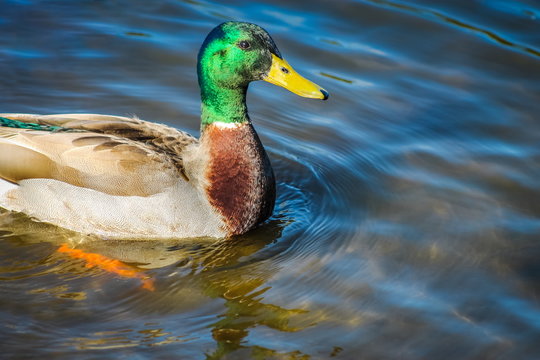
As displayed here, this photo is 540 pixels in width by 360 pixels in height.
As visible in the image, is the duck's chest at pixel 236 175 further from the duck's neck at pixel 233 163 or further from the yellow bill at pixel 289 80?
the yellow bill at pixel 289 80

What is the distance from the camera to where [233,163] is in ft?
20.7

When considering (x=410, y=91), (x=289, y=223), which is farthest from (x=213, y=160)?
(x=410, y=91)

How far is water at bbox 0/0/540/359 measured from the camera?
5324 mm

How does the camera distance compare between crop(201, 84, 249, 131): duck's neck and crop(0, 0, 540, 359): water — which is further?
crop(201, 84, 249, 131): duck's neck

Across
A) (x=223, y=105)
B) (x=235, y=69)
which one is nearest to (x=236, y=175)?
(x=223, y=105)

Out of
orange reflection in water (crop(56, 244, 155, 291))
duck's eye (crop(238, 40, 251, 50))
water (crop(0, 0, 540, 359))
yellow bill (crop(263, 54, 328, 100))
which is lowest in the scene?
orange reflection in water (crop(56, 244, 155, 291))

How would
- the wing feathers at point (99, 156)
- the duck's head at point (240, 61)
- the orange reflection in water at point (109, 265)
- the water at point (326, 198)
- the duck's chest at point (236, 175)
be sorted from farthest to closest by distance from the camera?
the duck's chest at point (236, 175) < the duck's head at point (240, 61) < the wing feathers at point (99, 156) < the orange reflection in water at point (109, 265) < the water at point (326, 198)

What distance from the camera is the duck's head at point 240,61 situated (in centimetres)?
607

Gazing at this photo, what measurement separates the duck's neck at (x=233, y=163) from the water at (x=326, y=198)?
23cm

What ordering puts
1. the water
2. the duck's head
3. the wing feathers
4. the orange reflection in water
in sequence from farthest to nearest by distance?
the duck's head < the wing feathers < the orange reflection in water < the water

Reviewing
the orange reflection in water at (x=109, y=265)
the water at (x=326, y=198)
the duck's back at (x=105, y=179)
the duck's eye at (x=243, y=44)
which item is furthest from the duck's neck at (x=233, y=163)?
the orange reflection in water at (x=109, y=265)

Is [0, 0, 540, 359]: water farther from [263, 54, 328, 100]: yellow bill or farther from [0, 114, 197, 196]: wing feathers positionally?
[263, 54, 328, 100]: yellow bill

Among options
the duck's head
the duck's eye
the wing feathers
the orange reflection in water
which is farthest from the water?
the duck's eye

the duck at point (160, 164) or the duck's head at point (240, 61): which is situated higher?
the duck's head at point (240, 61)
